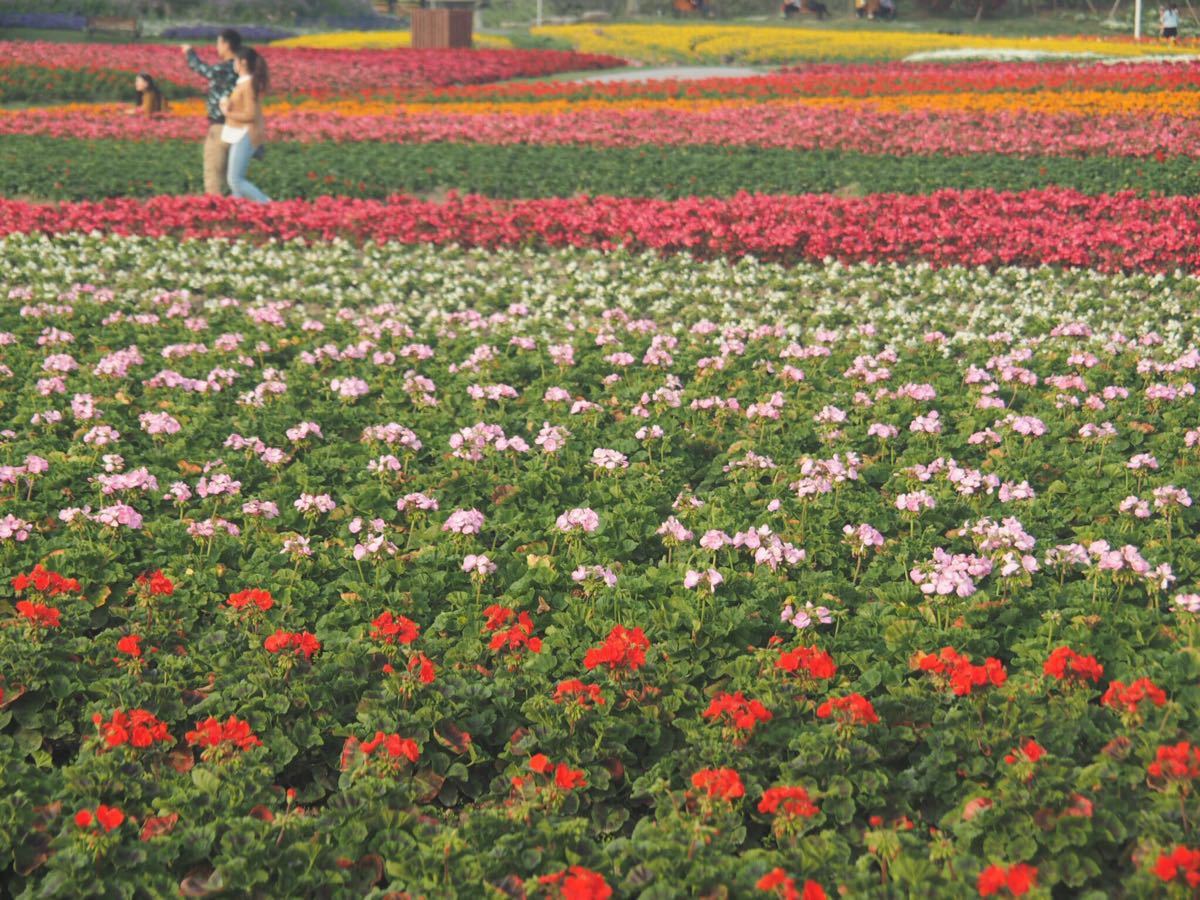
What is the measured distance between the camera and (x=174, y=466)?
6059mm

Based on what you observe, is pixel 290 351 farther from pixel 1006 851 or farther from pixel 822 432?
pixel 1006 851

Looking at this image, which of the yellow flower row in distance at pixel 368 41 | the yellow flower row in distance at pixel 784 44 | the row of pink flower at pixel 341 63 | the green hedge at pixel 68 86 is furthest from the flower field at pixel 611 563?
the yellow flower row in distance at pixel 368 41

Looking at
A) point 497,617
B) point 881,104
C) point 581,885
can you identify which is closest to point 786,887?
point 581,885

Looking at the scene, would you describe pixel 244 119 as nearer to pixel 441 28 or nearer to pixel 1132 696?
pixel 1132 696

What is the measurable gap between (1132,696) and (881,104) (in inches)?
748

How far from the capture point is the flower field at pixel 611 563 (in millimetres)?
3447

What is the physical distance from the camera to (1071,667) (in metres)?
3.97

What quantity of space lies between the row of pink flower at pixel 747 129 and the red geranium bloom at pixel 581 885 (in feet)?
48.3

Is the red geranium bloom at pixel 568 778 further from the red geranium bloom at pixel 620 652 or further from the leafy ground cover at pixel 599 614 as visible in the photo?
the red geranium bloom at pixel 620 652

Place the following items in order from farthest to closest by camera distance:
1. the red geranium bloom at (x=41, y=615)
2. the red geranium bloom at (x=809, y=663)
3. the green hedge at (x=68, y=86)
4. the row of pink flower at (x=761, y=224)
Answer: the green hedge at (x=68, y=86) → the row of pink flower at (x=761, y=224) → the red geranium bloom at (x=41, y=615) → the red geranium bloom at (x=809, y=663)

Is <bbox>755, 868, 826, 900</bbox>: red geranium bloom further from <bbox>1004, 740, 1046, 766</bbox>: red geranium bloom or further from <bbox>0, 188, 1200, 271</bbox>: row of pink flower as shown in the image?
<bbox>0, 188, 1200, 271</bbox>: row of pink flower

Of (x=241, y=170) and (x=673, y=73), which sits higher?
(x=673, y=73)

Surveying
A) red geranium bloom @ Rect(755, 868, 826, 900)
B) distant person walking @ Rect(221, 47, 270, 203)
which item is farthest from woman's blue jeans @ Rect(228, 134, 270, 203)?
red geranium bloom @ Rect(755, 868, 826, 900)

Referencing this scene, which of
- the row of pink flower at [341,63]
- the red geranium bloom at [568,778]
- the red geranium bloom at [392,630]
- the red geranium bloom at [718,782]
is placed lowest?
the red geranium bloom at [568,778]
